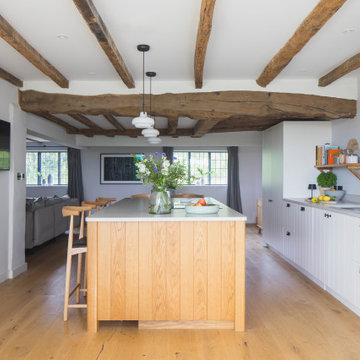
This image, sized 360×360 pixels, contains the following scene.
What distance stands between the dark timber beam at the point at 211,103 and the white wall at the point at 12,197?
0.26 m

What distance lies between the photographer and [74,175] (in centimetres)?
904

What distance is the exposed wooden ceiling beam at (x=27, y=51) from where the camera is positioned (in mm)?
2597

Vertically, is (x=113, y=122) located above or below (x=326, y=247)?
above

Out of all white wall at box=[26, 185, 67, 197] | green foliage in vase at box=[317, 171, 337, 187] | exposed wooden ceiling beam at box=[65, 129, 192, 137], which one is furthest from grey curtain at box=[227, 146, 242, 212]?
white wall at box=[26, 185, 67, 197]

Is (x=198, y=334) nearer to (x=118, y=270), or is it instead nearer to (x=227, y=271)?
(x=227, y=271)

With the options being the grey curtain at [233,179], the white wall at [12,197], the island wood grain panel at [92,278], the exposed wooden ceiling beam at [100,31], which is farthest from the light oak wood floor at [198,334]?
the grey curtain at [233,179]

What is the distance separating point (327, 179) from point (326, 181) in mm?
30

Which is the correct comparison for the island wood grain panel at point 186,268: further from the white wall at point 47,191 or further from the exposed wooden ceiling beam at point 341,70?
the white wall at point 47,191

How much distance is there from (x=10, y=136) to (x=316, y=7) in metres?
3.51

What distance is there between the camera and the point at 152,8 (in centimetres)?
241

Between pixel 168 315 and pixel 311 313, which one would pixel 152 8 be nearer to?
pixel 168 315

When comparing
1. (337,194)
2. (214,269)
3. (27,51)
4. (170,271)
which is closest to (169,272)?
(170,271)

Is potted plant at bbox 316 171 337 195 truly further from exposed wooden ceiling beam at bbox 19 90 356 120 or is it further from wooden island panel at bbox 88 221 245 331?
wooden island panel at bbox 88 221 245 331

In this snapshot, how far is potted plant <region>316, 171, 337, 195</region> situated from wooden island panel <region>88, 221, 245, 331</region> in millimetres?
2314
